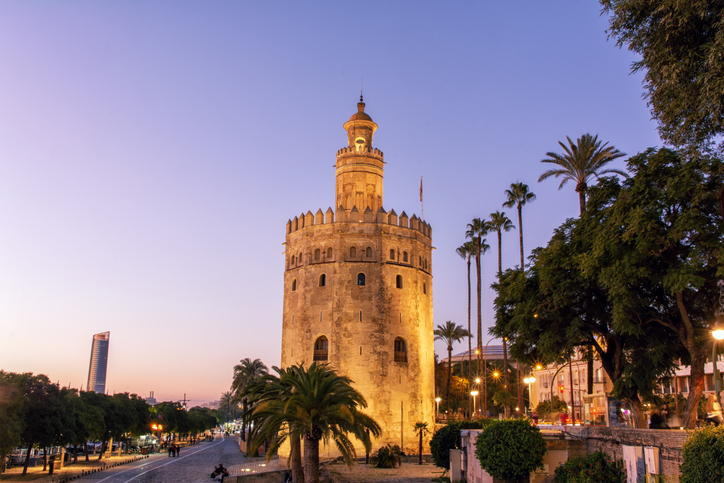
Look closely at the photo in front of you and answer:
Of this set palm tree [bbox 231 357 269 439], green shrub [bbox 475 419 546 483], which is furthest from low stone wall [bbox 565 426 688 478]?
palm tree [bbox 231 357 269 439]

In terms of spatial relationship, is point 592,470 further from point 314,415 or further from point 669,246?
point 314,415

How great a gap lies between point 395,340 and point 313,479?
18.9 meters

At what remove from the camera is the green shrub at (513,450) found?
672 inches

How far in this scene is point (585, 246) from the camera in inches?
797

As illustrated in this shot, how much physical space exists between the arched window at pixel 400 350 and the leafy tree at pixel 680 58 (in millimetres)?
26570

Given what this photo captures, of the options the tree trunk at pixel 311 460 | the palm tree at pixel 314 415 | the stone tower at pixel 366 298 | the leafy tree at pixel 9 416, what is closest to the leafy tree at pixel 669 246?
the palm tree at pixel 314 415

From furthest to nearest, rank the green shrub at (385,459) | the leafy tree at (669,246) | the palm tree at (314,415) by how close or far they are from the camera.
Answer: the green shrub at (385,459)
the palm tree at (314,415)
the leafy tree at (669,246)

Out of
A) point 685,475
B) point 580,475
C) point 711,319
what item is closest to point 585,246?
point 711,319

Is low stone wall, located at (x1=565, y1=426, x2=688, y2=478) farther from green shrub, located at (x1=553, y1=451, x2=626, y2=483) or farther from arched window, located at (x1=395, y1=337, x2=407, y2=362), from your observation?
arched window, located at (x1=395, y1=337, x2=407, y2=362)

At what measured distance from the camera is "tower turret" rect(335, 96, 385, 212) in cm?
4188

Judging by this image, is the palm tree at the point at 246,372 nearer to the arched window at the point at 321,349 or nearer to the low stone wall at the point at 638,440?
the arched window at the point at 321,349

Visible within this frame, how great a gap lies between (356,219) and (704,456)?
30.6 m

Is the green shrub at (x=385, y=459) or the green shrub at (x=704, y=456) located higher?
the green shrub at (x=704, y=456)

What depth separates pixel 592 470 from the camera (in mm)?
15141
